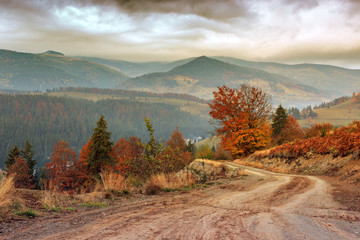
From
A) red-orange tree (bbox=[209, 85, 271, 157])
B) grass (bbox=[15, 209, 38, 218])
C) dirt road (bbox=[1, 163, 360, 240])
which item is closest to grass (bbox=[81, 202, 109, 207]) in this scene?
dirt road (bbox=[1, 163, 360, 240])

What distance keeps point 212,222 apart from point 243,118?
2387 cm

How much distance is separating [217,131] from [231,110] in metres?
2.99

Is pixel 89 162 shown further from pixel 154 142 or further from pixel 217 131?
pixel 154 142

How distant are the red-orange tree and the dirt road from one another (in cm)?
2088

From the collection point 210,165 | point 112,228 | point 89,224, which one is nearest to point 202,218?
point 112,228

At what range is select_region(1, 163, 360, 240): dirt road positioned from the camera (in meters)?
4.54

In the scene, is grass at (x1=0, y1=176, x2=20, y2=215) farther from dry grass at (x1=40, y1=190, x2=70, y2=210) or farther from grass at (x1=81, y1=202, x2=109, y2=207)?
grass at (x1=81, y1=202, x2=109, y2=207)

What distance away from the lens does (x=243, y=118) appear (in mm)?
28125

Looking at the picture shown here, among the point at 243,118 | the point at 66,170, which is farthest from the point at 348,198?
the point at 66,170

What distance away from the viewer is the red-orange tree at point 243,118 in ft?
92.7

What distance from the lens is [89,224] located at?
560 cm

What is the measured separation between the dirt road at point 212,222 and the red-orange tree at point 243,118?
2088cm

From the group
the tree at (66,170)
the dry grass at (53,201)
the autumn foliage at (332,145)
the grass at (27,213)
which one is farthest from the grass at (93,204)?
the tree at (66,170)

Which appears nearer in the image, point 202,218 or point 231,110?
point 202,218
